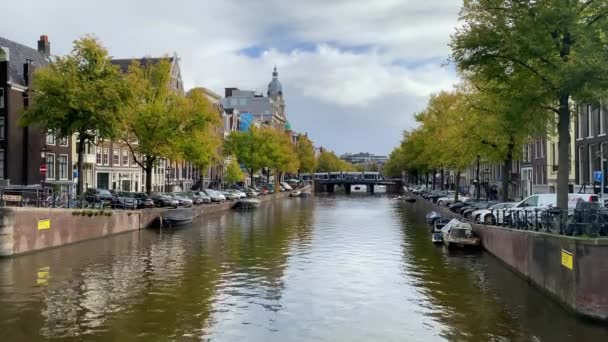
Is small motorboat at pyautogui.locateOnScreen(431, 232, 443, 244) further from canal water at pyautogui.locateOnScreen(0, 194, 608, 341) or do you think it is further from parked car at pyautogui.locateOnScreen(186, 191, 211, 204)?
parked car at pyautogui.locateOnScreen(186, 191, 211, 204)

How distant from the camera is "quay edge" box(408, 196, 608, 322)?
59.2 ft

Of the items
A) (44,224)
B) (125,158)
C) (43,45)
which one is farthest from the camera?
(125,158)

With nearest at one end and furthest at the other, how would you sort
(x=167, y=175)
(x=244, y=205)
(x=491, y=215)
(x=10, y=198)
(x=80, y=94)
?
(x=10, y=198) < (x=491, y=215) < (x=80, y=94) < (x=244, y=205) < (x=167, y=175)

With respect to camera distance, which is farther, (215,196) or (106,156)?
(215,196)

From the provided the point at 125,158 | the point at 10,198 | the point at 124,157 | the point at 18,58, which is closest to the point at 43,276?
the point at 10,198

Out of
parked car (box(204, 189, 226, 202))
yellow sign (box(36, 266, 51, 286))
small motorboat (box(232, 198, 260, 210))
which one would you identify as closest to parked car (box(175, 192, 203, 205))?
parked car (box(204, 189, 226, 202))

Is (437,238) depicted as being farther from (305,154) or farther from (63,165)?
(305,154)

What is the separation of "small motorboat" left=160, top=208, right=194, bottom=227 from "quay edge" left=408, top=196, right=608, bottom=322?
3262 cm

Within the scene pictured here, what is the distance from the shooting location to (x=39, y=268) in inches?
1126

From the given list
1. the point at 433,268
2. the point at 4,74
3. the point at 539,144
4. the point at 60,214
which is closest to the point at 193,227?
the point at 60,214

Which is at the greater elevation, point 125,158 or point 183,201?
point 125,158

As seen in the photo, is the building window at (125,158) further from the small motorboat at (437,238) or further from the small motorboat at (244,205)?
the small motorboat at (437,238)

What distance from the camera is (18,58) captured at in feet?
186

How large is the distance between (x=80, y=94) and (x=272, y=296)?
25828mm
